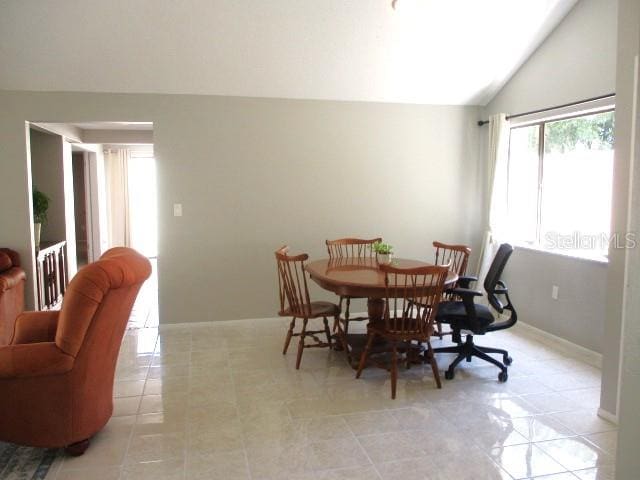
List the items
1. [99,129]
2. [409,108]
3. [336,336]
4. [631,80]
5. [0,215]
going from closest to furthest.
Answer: [631,80] < [336,336] < [0,215] < [409,108] < [99,129]

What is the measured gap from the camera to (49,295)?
5336mm

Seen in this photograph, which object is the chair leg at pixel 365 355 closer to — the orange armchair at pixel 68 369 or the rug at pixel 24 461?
the orange armchair at pixel 68 369

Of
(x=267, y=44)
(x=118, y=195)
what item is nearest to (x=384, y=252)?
(x=267, y=44)

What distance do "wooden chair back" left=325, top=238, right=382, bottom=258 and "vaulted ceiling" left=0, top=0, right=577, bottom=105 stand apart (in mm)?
1474

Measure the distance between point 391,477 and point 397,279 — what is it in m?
1.34

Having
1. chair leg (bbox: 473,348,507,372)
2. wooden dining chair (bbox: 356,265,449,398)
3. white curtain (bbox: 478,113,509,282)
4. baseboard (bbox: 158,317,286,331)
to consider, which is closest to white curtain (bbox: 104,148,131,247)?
baseboard (bbox: 158,317,286,331)

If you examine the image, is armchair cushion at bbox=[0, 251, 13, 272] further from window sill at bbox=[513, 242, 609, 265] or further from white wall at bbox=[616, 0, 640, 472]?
window sill at bbox=[513, 242, 609, 265]

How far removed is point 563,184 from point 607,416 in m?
2.24

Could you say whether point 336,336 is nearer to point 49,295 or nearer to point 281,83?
point 281,83

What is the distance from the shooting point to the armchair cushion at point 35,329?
2.89m

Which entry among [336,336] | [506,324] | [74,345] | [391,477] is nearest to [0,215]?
[74,345]

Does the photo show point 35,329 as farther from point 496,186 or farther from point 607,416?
point 496,186

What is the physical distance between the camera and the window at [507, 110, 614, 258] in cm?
→ 410

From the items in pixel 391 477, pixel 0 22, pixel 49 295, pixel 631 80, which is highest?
pixel 0 22
